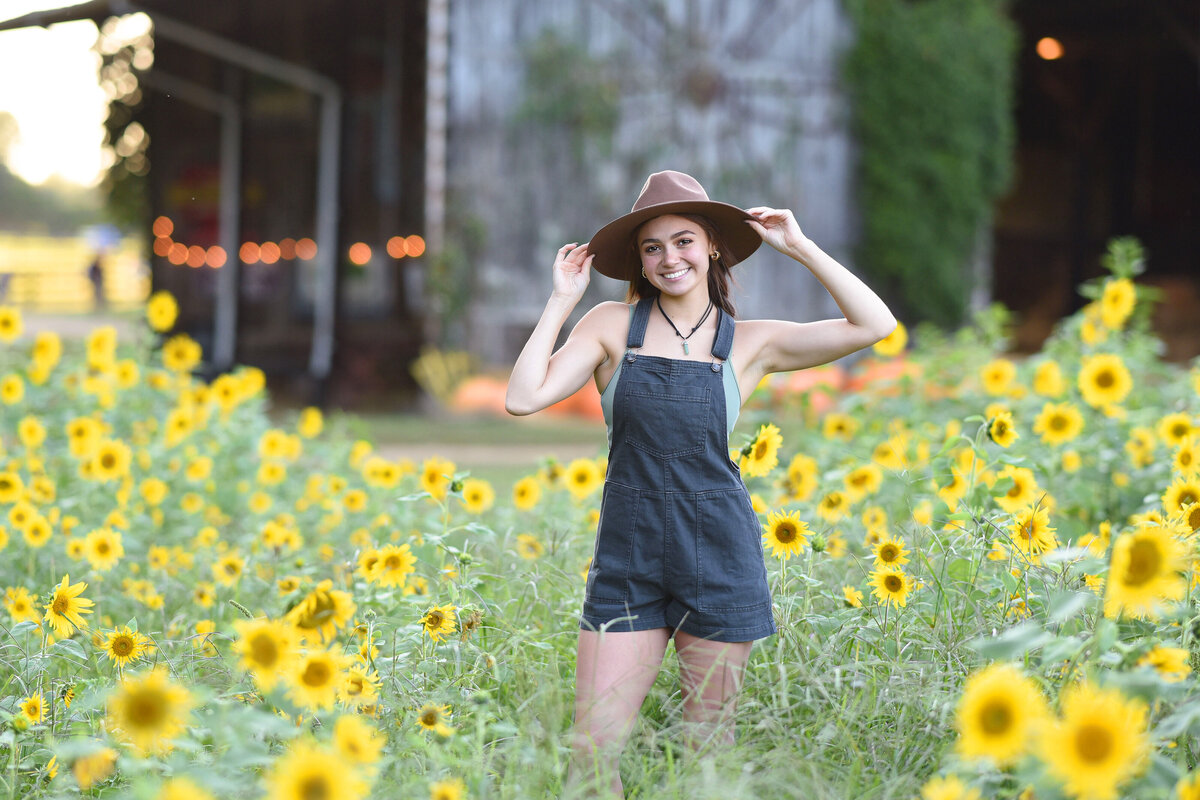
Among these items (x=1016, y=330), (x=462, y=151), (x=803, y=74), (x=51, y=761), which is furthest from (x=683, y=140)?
(x=51, y=761)

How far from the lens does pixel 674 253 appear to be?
2.22 meters

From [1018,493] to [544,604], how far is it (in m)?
1.17

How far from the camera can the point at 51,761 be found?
198 centimetres

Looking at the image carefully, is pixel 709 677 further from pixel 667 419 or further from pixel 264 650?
pixel 264 650

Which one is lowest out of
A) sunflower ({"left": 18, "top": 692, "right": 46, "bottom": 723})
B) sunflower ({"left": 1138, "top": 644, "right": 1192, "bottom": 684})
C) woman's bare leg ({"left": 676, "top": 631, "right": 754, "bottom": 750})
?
sunflower ({"left": 18, "top": 692, "right": 46, "bottom": 723})

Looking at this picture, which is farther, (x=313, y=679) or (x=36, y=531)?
(x=36, y=531)

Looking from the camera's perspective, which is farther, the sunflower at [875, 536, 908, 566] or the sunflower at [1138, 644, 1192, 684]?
the sunflower at [875, 536, 908, 566]

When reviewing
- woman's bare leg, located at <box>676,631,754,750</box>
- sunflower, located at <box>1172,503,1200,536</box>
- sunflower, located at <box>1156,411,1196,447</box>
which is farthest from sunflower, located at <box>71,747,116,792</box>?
sunflower, located at <box>1156,411,1196,447</box>

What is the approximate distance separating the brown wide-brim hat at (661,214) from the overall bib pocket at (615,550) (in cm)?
49

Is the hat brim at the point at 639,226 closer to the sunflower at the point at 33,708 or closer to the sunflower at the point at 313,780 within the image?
the sunflower at the point at 313,780

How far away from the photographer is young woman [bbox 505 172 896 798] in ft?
6.84

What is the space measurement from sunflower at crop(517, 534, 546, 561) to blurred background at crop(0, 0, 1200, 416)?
4.92 metres

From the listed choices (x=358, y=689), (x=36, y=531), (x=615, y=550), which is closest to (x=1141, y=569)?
(x=615, y=550)

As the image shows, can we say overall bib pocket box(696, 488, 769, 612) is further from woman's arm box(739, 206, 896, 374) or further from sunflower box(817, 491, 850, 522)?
sunflower box(817, 491, 850, 522)
